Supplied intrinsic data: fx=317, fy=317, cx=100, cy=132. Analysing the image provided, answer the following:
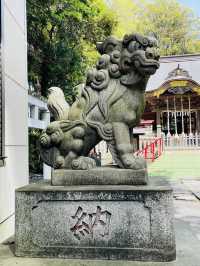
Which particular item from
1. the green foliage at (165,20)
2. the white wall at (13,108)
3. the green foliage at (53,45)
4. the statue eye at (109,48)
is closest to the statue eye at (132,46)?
the statue eye at (109,48)

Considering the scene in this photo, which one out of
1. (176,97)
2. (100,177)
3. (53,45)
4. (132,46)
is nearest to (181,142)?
(176,97)

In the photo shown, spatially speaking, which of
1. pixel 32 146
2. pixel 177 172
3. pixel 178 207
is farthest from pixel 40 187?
pixel 177 172

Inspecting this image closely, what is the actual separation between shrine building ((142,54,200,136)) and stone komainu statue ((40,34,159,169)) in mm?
19379

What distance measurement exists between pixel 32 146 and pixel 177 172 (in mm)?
5293

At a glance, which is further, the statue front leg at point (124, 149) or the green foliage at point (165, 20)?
the green foliage at point (165, 20)

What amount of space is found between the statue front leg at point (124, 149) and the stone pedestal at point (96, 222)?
206mm

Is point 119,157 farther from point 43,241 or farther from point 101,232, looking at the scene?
point 43,241

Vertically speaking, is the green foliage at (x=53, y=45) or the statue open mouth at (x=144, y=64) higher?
the green foliage at (x=53, y=45)

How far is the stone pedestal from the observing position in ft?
8.53

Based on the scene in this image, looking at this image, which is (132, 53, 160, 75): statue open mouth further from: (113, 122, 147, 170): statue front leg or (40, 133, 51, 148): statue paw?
(40, 133, 51, 148): statue paw

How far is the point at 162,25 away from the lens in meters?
30.3

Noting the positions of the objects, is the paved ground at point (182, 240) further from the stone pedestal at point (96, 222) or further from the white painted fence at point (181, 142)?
the white painted fence at point (181, 142)

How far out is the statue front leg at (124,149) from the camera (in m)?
2.81

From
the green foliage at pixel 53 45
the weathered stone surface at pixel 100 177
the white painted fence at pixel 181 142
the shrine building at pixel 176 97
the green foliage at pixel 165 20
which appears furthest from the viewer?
the green foliage at pixel 165 20
